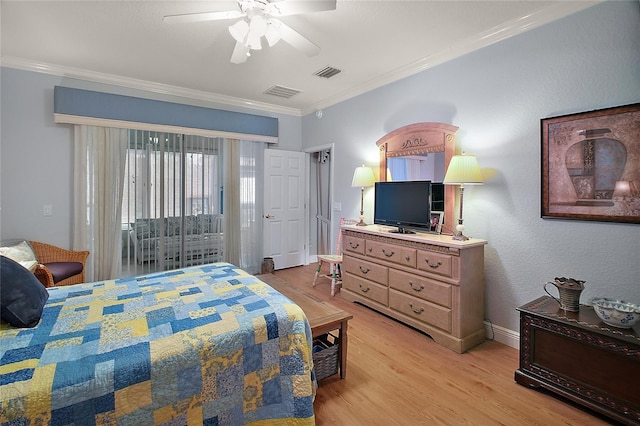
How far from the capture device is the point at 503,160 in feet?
8.71

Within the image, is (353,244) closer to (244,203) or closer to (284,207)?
(284,207)

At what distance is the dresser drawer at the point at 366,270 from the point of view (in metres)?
3.19

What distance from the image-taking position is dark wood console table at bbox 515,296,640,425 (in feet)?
5.53

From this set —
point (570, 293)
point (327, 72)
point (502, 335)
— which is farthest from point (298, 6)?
point (502, 335)

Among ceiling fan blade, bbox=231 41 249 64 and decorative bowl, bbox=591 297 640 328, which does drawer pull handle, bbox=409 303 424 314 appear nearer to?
decorative bowl, bbox=591 297 640 328

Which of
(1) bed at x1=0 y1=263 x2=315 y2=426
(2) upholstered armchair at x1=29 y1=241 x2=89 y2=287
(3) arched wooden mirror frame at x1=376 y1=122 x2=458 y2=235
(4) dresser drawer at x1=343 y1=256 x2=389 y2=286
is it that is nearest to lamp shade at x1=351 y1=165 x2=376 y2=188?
(3) arched wooden mirror frame at x1=376 y1=122 x2=458 y2=235

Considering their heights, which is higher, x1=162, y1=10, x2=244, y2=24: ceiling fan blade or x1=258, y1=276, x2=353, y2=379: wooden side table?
x1=162, y1=10, x2=244, y2=24: ceiling fan blade

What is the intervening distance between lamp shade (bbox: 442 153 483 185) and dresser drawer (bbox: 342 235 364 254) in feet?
3.95

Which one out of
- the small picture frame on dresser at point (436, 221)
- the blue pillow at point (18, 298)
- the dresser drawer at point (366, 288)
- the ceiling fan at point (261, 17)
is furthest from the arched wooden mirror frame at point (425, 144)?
the blue pillow at point (18, 298)

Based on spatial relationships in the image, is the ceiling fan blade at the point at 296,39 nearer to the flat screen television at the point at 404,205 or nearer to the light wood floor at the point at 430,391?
the flat screen television at the point at 404,205

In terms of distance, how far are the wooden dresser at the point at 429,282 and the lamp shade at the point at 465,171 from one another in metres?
0.52

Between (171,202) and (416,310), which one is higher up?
(171,202)

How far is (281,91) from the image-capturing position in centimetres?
431

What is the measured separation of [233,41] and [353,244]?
2.45 m
